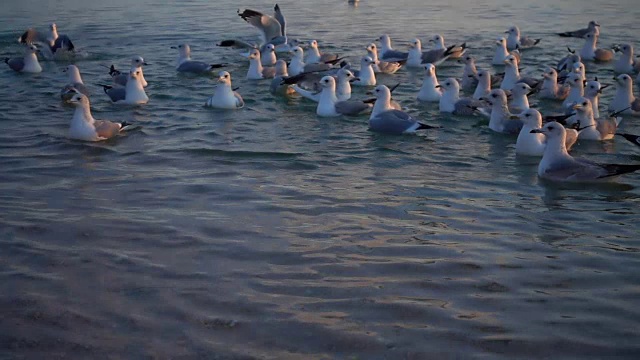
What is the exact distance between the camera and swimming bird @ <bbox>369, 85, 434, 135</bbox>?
1232 centimetres

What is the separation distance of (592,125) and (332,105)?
4.02 m

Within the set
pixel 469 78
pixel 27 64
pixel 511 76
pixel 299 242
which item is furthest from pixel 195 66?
pixel 299 242

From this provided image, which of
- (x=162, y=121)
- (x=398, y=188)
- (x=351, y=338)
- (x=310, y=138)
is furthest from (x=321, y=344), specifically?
(x=162, y=121)

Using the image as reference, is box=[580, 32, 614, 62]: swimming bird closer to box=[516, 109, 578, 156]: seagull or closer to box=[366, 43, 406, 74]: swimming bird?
box=[366, 43, 406, 74]: swimming bird

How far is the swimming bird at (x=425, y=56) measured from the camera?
1806cm

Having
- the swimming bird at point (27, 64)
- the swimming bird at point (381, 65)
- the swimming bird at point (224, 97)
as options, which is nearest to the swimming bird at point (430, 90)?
the swimming bird at point (381, 65)

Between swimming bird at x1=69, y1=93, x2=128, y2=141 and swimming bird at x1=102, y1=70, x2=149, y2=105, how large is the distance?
2390 mm

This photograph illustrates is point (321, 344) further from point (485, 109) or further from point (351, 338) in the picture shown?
point (485, 109)

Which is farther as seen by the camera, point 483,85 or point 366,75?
point 366,75

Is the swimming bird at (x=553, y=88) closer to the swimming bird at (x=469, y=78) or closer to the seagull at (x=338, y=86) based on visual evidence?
the swimming bird at (x=469, y=78)

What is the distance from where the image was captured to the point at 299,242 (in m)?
7.62

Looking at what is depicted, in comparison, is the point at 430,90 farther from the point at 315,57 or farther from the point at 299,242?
the point at 299,242

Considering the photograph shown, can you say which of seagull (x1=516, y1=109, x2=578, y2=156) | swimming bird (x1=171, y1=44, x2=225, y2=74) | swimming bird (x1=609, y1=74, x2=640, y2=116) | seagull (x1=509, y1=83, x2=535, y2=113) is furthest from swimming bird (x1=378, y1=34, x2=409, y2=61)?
seagull (x1=516, y1=109, x2=578, y2=156)

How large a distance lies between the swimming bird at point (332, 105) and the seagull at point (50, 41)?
8.00 metres
